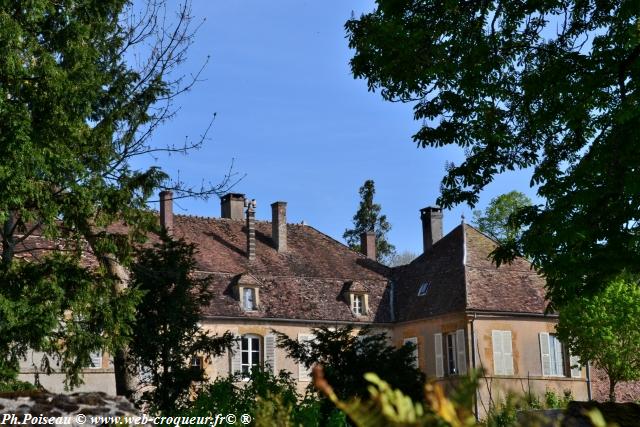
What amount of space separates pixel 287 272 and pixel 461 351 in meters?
8.68

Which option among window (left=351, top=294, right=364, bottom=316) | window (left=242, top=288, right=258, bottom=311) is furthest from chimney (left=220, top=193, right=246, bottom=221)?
window (left=351, top=294, right=364, bottom=316)

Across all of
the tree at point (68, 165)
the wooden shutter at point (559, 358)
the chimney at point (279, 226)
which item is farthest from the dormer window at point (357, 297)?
the tree at point (68, 165)

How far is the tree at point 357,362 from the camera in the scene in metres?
13.7

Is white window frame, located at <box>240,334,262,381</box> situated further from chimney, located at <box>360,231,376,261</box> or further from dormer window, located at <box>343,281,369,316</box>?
chimney, located at <box>360,231,376,261</box>

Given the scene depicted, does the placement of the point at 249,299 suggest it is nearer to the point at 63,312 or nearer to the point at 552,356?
the point at 552,356

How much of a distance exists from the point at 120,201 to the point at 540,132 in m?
7.93

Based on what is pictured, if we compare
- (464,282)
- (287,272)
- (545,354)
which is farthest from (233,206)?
(545,354)

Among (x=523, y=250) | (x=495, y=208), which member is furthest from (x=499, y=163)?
(x=495, y=208)

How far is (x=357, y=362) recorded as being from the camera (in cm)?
1420

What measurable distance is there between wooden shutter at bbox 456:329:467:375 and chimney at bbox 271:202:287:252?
9638 millimetres

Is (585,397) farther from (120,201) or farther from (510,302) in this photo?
(120,201)

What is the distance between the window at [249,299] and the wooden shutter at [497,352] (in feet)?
31.9

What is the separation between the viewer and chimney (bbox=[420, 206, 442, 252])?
148 feet

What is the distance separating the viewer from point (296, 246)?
44.2 metres
